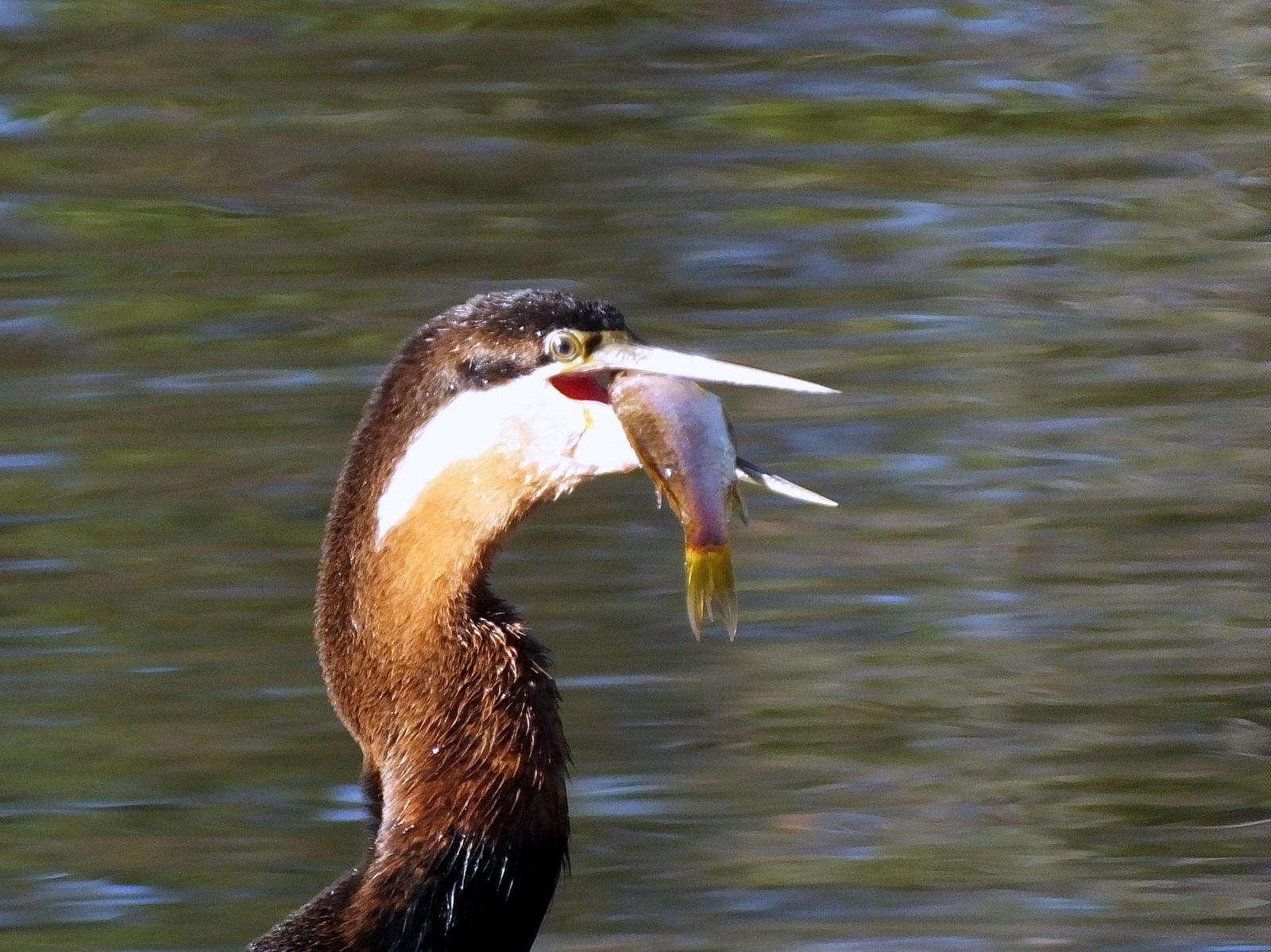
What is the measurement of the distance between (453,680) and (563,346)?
0.62 metres

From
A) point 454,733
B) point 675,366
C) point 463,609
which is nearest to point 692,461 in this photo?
point 675,366

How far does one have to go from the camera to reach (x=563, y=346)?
4590 millimetres

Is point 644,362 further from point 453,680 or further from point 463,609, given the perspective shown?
point 453,680

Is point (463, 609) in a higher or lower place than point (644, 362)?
lower

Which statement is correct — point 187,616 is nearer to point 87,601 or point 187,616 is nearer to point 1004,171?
point 87,601

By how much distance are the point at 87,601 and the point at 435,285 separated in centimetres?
233

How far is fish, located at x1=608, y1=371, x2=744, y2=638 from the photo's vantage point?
14.6 feet

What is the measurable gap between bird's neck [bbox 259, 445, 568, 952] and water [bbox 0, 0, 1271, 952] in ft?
3.43

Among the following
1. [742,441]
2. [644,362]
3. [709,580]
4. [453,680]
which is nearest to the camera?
[709,580]

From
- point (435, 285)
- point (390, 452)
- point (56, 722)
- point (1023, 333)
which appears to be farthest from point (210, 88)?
point (390, 452)

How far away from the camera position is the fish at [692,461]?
4.45 meters

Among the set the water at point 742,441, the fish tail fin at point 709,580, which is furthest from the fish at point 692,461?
the water at point 742,441

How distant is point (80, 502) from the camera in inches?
308

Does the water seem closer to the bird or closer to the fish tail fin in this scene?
the bird
